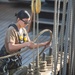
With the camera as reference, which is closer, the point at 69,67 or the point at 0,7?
the point at 69,67

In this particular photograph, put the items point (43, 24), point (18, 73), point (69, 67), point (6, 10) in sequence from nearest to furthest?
point (69, 67), point (18, 73), point (43, 24), point (6, 10)

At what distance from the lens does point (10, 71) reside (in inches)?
142

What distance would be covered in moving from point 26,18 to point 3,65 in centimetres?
64

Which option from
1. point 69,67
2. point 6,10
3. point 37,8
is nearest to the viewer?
point 37,8

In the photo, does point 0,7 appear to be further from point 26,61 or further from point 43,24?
point 26,61

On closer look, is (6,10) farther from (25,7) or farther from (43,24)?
(43,24)

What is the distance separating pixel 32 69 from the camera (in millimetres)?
3275

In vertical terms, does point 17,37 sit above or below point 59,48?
above

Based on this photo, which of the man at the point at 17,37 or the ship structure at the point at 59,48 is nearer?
the ship structure at the point at 59,48

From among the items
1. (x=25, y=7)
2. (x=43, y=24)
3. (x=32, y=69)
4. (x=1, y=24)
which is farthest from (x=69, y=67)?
(x=25, y=7)

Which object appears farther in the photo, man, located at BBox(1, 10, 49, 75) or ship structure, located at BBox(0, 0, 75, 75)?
man, located at BBox(1, 10, 49, 75)

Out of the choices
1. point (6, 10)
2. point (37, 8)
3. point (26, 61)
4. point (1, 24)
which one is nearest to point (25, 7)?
point (6, 10)

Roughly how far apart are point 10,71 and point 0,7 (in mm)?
5389

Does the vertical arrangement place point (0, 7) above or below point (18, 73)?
above
